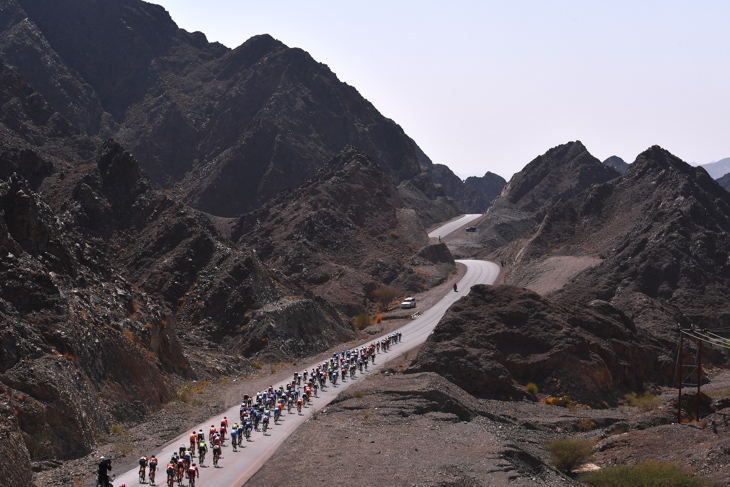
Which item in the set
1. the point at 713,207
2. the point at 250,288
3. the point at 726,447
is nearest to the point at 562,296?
the point at 713,207

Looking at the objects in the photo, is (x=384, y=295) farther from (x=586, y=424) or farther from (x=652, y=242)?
(x=586, y=424)

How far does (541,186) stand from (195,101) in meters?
75.2

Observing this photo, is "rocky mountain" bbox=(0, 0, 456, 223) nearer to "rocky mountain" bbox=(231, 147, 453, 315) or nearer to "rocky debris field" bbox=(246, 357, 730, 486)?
"rocky mountain" bbox=(231, 147, 453, 315)

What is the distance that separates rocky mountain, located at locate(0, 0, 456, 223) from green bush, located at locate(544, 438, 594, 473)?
373 ft

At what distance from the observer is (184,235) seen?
212 ft

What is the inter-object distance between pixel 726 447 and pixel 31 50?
15508 cm

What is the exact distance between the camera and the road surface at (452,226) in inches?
5610

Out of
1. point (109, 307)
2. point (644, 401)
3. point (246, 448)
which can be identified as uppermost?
point (109, 307)

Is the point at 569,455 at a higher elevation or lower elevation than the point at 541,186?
lower

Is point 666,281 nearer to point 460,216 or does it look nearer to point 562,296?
point 562,296

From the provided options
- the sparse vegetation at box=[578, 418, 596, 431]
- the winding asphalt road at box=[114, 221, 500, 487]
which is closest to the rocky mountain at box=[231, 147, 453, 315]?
the winding asphalt road at box=[114, 221, 500, 487]

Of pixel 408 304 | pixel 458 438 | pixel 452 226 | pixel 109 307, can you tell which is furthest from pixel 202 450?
pixel 452 226

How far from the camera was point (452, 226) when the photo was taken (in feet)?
497

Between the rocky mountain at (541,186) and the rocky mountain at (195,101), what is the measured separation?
16.8m
